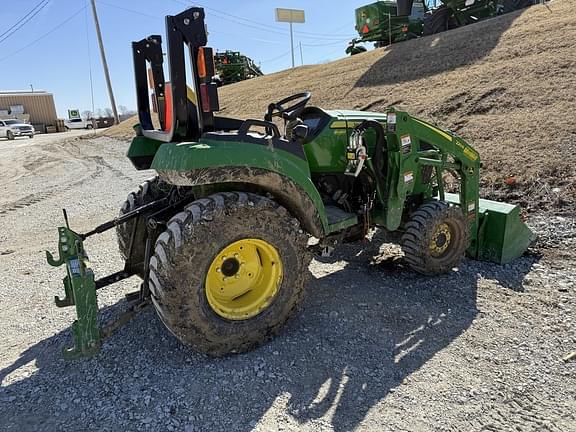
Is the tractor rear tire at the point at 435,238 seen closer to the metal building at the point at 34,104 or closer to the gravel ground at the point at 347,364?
the gravel ground at the point at 347,364

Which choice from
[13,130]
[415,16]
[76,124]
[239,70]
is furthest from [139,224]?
[76,124]

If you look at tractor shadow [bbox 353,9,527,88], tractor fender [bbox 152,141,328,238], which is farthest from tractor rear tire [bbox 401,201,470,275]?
tractor shadow [bbox 353,9,527,88]

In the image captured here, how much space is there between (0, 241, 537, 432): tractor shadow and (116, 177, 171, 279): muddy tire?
472 mm

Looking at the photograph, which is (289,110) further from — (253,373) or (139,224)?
(253,373)

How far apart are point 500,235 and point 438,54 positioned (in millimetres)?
11748

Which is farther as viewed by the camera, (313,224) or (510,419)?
(313,224)

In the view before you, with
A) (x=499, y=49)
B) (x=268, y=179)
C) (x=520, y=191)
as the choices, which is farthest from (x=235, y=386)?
(x=499, y=49)

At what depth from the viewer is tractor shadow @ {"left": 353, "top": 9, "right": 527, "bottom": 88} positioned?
13258 mm

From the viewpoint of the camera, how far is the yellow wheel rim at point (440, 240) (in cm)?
415

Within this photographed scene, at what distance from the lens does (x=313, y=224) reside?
3303 millimetres

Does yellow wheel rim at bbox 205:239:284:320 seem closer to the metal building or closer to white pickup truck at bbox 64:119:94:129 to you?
white pickup truck at bbox 64:119:94:129

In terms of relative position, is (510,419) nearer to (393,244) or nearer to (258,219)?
(258,219)

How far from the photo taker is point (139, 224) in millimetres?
3764

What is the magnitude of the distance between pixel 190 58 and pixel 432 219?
2.46 metres
